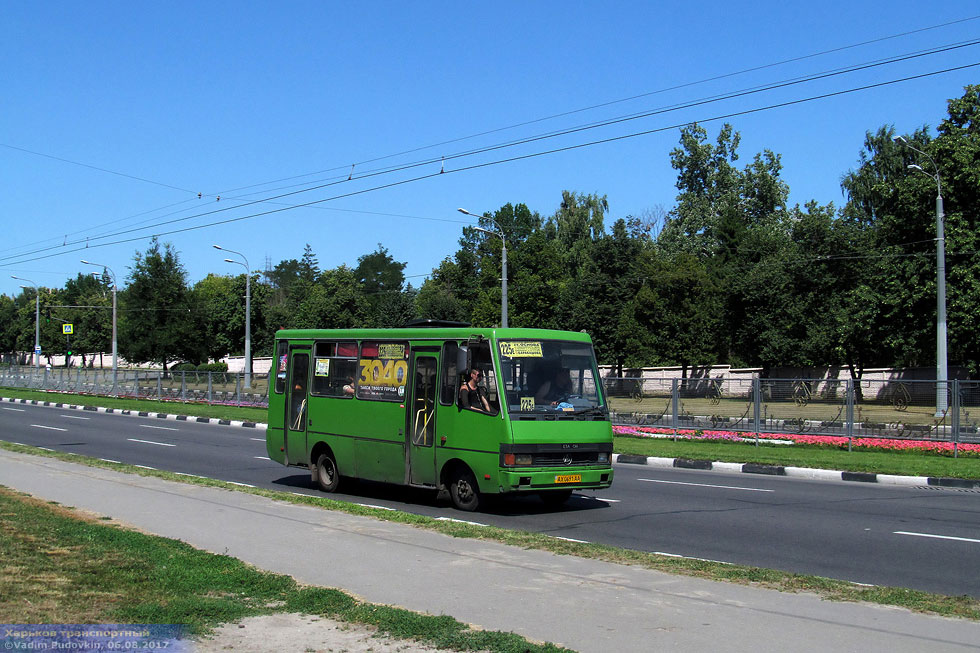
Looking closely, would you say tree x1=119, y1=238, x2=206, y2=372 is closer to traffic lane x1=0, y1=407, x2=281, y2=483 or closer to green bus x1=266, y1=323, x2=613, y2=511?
traffic lane x1=0, y1=407, x2=281, y2=483

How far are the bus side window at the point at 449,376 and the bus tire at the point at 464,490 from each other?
3.33 ft

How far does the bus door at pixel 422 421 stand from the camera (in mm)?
13047

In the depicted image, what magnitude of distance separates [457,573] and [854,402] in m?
17.8

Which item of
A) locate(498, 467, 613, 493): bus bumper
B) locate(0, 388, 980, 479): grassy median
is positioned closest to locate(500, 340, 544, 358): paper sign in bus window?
locate(498, 467, 613, 493): bus bumper

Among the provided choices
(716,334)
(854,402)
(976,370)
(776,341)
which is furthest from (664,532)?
(716,334)

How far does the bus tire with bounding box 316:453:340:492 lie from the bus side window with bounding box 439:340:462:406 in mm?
2932

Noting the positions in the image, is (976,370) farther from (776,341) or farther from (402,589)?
(402,589)

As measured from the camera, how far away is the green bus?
12.1 m

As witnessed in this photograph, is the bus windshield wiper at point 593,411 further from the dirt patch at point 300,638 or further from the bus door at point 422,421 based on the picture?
the dirt patch at point 300,638

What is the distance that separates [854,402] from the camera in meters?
22.8

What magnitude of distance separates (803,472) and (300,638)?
14.8m

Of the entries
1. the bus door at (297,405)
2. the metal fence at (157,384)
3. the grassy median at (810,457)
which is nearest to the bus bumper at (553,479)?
the bus door at (297,405)

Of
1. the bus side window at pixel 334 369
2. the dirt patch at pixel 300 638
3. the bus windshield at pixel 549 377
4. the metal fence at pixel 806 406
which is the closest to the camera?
the dirt patch at pixel 300 638

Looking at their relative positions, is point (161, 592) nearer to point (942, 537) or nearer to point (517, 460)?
point (517, 460)
